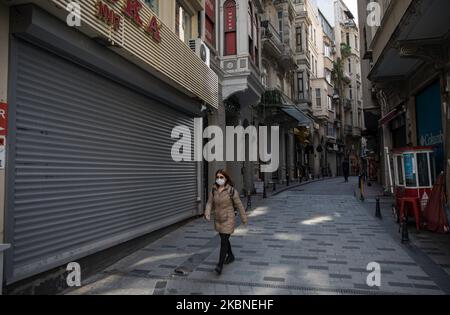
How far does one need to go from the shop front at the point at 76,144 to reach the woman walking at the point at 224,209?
2075 millimetres

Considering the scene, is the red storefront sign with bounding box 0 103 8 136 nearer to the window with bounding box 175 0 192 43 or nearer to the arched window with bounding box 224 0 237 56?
the window with bounding box 175 0 192 43

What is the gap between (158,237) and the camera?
8.56 metres

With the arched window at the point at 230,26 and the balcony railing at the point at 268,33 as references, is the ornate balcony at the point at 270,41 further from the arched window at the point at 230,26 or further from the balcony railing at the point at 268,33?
the arched window at the point at 230,26

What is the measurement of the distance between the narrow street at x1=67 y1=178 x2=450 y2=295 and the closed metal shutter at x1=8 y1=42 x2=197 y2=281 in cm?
79

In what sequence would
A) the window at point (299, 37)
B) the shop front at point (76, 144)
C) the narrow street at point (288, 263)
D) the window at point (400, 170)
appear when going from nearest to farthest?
the shop front at point (76, 144) → the narrow street at point (288, 263) → the window at point (400, 170) → the window at point (299, 37)

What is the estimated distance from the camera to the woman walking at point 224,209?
5.71 metres

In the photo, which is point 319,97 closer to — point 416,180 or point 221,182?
point 416,180

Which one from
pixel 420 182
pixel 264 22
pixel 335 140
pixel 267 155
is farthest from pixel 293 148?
pixel 420 182

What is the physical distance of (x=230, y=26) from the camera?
1470 centimetres

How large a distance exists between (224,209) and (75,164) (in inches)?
98.3

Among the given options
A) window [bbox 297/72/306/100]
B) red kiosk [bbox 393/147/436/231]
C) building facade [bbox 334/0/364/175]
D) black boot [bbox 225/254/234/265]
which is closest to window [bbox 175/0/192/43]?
black boot [bbox 225/254/234/265]

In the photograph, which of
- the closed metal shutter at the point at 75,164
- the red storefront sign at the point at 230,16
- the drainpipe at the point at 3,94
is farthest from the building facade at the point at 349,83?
the drainpipe at the point at 3,94

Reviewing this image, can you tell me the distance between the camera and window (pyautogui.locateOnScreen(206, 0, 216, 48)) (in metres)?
13.2
